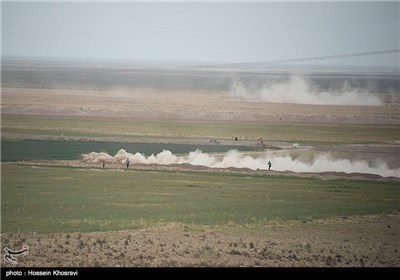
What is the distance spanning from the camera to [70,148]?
2438 inches

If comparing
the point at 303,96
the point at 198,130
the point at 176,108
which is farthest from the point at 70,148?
the point at 303,96

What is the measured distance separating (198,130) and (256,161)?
23.6 meters

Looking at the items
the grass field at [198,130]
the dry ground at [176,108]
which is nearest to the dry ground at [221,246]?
the grass field at [198,130]

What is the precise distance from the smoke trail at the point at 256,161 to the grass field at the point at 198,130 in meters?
13.6

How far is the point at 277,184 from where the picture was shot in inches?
1895

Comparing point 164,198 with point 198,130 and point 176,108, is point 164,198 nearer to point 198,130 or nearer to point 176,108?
point 198,130

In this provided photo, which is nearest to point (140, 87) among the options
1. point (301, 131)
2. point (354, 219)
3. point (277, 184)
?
point (301, 131)

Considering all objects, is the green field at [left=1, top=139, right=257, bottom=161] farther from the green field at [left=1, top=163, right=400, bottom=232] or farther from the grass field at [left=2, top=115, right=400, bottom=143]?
the grass field at [left=2, top=115, right=400, bottom=143]

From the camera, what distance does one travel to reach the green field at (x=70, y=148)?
5706cm

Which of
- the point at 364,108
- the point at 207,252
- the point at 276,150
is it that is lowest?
the point at 207,252

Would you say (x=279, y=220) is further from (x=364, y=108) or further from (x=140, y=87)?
(x=140, y=87)

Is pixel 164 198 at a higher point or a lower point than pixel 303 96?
lower

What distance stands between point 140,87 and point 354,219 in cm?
13437

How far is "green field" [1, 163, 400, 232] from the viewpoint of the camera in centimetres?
3456
